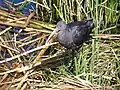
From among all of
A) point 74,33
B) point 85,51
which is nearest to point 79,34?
point 74,33

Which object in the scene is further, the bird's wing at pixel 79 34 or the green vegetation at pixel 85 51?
the green vegetation at pixel 85 51

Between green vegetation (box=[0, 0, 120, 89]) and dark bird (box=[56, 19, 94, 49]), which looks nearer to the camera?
dark bird (box=[56, 19, 94, 49])

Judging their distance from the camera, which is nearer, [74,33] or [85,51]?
[74,33]

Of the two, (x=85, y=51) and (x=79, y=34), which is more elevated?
(x=79, y=34)

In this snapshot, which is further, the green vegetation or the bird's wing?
the green vegetation

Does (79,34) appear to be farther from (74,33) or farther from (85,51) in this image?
(85,51)

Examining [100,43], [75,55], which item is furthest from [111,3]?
[75,55]
